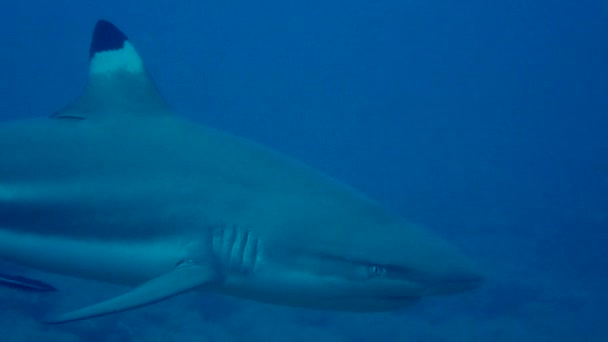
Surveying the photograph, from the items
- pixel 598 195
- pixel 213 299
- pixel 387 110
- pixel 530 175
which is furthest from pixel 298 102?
pixel 213 299

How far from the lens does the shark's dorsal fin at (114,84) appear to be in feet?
11.6

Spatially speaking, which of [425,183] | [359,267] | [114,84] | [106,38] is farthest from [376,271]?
[425,183]

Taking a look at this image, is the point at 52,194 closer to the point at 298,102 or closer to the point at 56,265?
the point at 56,265

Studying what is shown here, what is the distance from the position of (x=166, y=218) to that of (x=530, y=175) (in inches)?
1116

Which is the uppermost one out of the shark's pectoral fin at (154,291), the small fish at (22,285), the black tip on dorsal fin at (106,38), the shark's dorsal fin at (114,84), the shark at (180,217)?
the black tip on dorsal fin at (106,38)

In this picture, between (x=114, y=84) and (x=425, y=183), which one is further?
(x=425, y=183)

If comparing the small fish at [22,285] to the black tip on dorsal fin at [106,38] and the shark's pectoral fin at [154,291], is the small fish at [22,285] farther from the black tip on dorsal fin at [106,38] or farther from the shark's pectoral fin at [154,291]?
the black tip on dorsal fin at [106,38]

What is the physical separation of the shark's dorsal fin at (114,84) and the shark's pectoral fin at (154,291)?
3.94ft

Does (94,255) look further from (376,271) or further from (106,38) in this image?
(376,271)

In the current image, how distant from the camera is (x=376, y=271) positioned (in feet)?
8.84

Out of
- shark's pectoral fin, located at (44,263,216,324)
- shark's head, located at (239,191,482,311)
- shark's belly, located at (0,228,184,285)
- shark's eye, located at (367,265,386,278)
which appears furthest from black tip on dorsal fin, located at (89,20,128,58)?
shark's eye, located at (367,265,386,278)

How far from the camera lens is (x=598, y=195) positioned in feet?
74.5

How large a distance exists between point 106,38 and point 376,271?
2.22m

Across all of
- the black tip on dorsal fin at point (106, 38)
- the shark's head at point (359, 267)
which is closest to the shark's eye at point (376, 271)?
the shark's head at point (359, 267)
